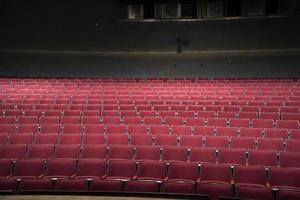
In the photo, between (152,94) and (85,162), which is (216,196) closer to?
(85,162)

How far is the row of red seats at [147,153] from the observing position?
1291 millimetres

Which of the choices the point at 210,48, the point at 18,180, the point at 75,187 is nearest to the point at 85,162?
the point at 75,187

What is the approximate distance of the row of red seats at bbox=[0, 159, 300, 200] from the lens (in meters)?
1.07

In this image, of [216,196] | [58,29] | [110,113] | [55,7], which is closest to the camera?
[216,196]

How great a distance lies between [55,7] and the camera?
300 cm

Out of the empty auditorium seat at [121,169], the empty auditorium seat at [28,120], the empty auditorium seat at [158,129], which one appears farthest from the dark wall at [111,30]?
the empty auditorium seat at [121,169]

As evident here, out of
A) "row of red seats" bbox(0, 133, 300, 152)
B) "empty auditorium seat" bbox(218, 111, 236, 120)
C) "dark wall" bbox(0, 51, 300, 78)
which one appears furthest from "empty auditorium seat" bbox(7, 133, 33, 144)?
"dark wall" bbox(0, 51, 300, 78)

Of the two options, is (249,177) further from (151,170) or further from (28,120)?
(28,120)

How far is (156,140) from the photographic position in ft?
4.85

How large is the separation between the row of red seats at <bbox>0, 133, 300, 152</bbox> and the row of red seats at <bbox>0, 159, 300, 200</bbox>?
0.78 ft

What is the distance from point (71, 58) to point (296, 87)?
7.71 ft

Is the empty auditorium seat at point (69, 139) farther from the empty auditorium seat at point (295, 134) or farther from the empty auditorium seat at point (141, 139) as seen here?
the empty auditorium seat at point (295, 134)

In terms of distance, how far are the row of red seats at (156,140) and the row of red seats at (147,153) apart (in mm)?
98

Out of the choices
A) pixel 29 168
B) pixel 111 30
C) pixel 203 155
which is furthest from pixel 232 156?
pixel 111 30
